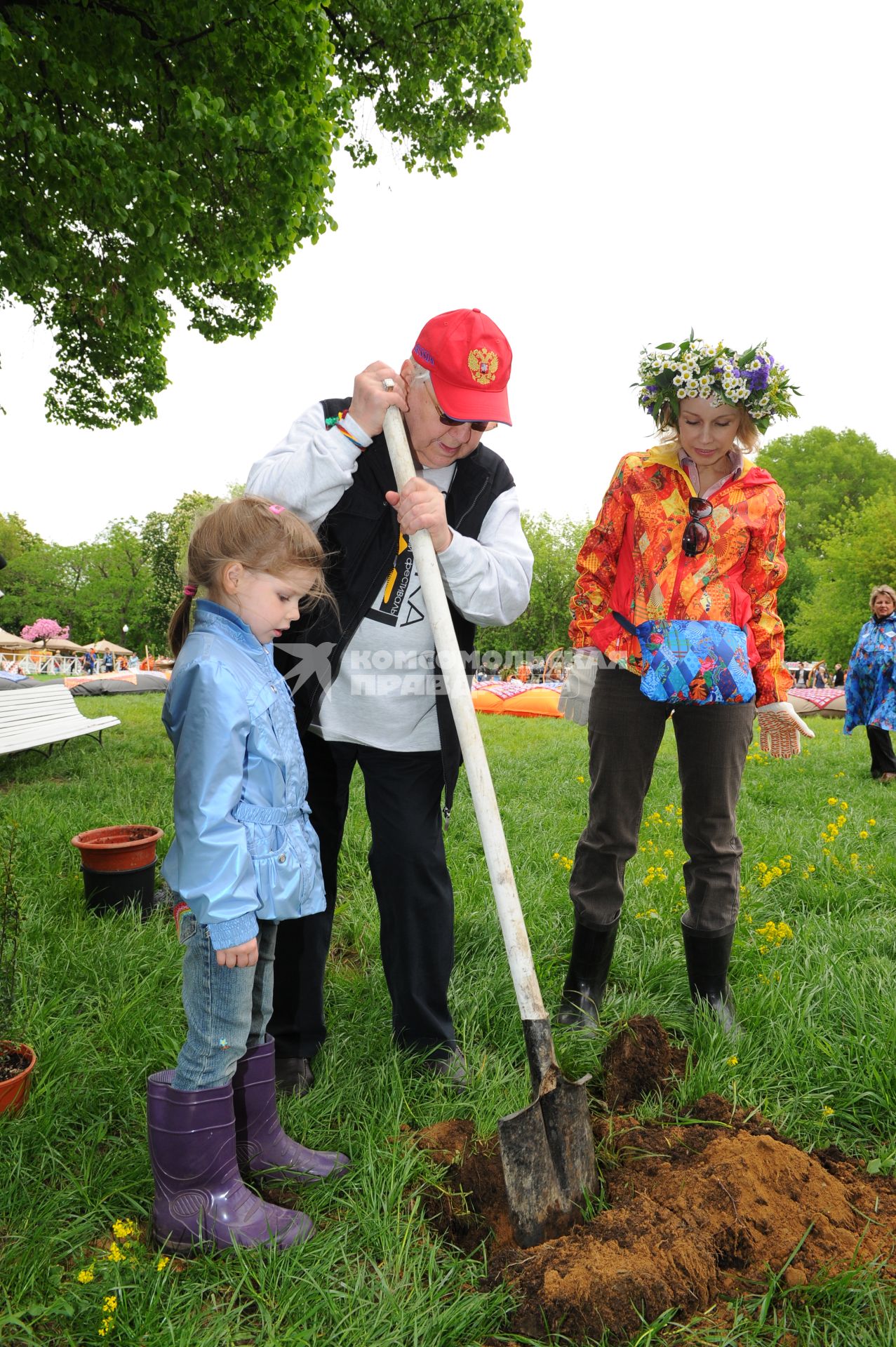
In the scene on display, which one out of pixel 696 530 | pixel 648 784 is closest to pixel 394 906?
pixel 648 784

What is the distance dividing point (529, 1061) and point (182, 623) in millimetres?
1349

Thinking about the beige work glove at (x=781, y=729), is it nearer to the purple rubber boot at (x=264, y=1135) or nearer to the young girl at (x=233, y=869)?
the young girl at (x=233, y=869)

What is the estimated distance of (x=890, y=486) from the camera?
43.1 m

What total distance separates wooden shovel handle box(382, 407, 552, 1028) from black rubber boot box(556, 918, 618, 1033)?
0.78m

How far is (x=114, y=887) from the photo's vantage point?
3572 mm

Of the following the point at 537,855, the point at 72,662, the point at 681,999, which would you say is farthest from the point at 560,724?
the point at 72,662

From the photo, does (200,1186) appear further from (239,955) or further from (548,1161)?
(548,1161)

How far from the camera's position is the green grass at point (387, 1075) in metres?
1.62

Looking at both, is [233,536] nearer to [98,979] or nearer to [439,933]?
[439,933]

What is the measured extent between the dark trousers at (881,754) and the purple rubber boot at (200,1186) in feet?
23.3

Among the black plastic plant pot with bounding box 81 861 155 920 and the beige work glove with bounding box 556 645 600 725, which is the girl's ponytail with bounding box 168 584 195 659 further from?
the black plastic plant pot with bounding box 81 861 155 920

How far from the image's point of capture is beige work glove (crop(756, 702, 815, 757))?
2871 mm

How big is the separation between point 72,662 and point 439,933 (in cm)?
5427

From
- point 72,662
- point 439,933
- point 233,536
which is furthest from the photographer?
point 72,662
